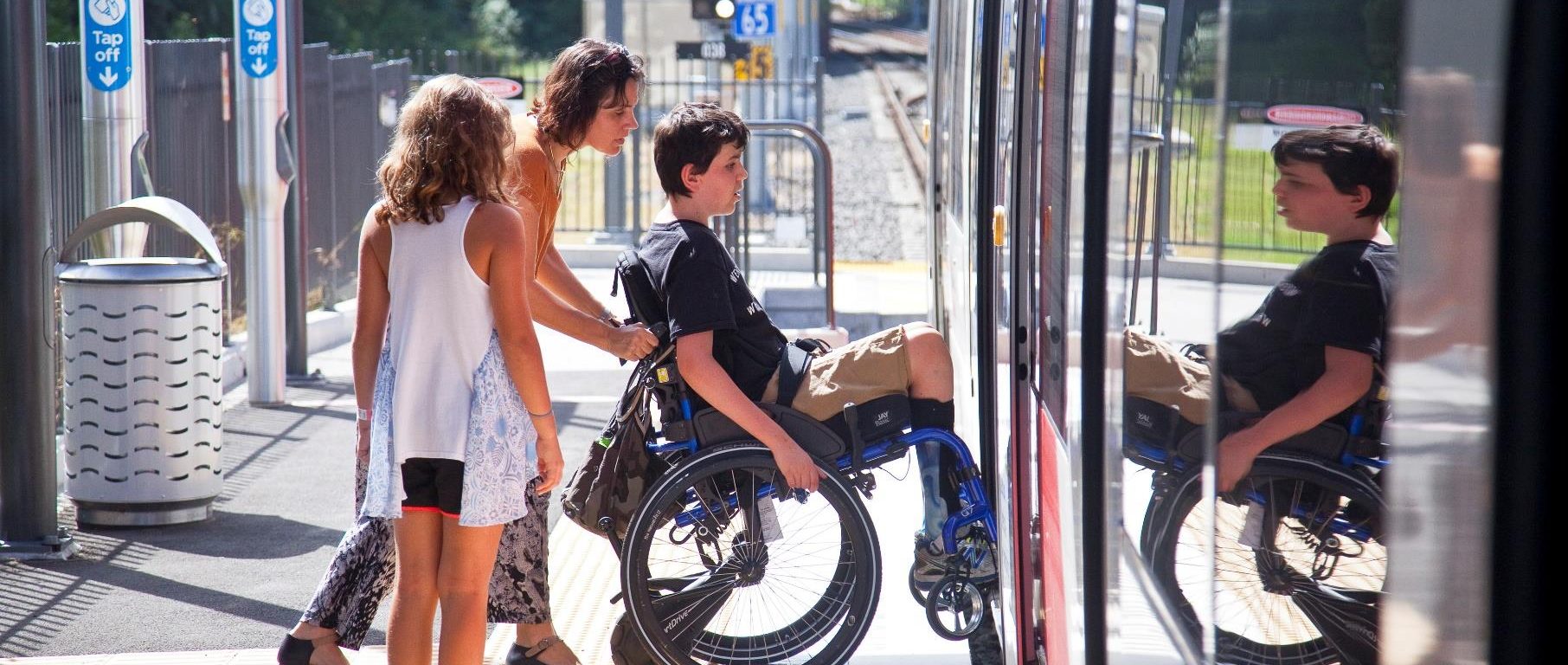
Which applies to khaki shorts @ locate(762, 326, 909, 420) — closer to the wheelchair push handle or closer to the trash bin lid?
the wheelchair push handle

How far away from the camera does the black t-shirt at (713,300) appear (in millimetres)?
3697

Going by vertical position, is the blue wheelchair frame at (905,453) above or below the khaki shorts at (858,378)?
below

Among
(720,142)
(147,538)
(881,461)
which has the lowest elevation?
(147,538)

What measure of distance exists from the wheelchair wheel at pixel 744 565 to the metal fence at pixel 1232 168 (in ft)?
5.81

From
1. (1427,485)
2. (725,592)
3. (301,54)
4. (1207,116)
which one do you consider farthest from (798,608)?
(301,54)

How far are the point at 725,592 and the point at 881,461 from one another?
1.65 feet

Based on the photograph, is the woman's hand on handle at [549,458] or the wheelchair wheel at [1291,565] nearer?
the wheelchair wheel at [1291,565]

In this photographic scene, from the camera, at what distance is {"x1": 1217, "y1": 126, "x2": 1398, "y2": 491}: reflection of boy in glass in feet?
4.48

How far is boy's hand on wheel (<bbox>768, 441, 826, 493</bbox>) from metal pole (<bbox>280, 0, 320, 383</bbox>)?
5.15m

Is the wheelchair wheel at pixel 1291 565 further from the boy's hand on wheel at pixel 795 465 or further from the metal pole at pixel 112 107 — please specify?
the metal pole at pixel 112 107

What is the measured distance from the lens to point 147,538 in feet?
18.0

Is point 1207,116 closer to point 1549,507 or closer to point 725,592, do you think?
point 1549,507

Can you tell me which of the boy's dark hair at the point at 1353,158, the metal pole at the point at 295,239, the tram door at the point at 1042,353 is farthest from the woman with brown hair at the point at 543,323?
the metal pole at the point at 295,239

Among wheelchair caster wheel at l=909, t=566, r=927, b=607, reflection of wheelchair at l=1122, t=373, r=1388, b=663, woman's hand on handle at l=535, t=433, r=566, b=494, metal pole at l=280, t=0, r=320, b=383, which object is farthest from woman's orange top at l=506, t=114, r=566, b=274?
metal pole at l=280, t=0, r=320, b=383
